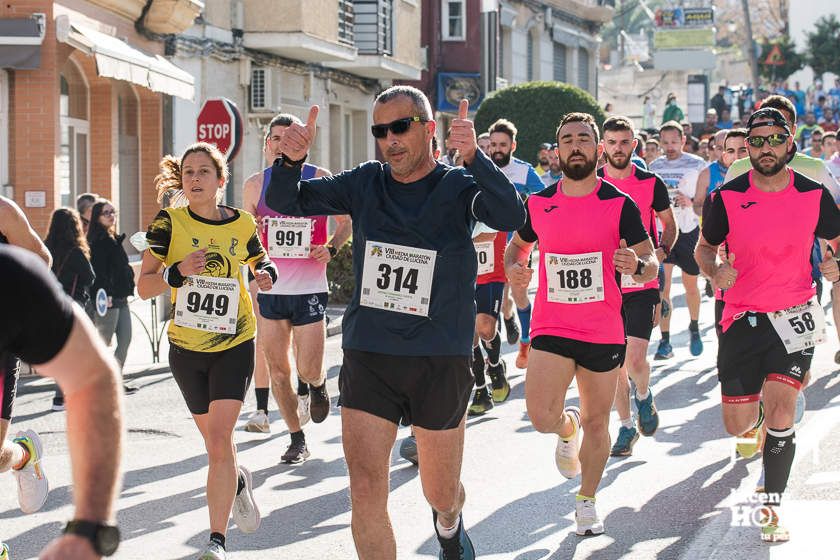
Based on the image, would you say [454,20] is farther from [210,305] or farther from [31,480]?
[210,305]

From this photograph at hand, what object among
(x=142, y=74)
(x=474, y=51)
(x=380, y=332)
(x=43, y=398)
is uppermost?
(x=474, y=51)

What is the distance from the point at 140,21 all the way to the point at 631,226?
13497mm

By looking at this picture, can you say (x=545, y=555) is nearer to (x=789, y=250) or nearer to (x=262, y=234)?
(x=789, y=250)

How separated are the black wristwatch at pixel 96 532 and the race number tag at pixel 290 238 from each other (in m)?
6.24

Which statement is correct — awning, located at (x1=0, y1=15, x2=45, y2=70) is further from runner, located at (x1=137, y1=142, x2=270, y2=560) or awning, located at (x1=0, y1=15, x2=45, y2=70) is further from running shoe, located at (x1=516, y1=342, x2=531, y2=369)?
runner, located at (x1=137, y1=142, x2=270, y2=560)

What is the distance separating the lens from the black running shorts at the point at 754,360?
6.77 m

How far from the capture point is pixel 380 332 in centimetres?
525

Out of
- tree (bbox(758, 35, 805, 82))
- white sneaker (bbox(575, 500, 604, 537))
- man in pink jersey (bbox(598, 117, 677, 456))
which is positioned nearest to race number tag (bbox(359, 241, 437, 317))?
white sneaker (bbox(575, 500, 604, 537))

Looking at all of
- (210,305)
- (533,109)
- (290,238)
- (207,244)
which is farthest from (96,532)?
(533,109)

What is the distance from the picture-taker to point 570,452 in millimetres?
7246

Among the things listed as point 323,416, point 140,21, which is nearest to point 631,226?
point 323,416

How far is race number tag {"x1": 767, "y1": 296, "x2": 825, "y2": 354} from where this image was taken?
6766 millimetres

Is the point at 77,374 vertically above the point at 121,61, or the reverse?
the point at 121,61

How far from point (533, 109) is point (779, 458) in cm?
2676
